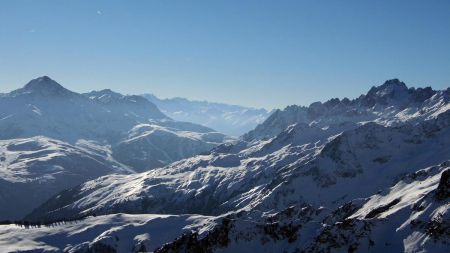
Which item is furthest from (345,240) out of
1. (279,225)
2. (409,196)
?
(409,196)

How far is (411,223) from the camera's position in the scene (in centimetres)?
15462

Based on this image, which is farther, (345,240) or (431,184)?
(431,184)

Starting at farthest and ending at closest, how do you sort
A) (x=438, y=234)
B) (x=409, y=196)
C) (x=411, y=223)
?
(x=409, y=196) < (x=411, y=223) < (x=438, y=234)

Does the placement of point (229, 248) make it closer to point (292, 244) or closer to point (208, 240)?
point (208, 240)

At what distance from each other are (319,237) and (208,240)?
37619 mm

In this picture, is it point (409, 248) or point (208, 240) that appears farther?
point (208, 240)

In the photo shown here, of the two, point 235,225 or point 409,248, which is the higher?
point 235,225

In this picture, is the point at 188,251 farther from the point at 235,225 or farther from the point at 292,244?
the point at 292,244

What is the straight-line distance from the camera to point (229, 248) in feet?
590

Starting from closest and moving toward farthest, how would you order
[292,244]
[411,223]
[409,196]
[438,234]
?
[438,234] → [411,223] → [292,244] → [409,196]

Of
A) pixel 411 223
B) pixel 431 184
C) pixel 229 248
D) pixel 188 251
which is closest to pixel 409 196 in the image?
pixel 431 184

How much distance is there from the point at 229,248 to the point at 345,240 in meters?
38.8

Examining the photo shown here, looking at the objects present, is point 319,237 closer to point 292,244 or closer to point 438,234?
point 292,244

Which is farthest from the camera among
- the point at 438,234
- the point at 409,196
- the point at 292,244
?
the point at 409,196
